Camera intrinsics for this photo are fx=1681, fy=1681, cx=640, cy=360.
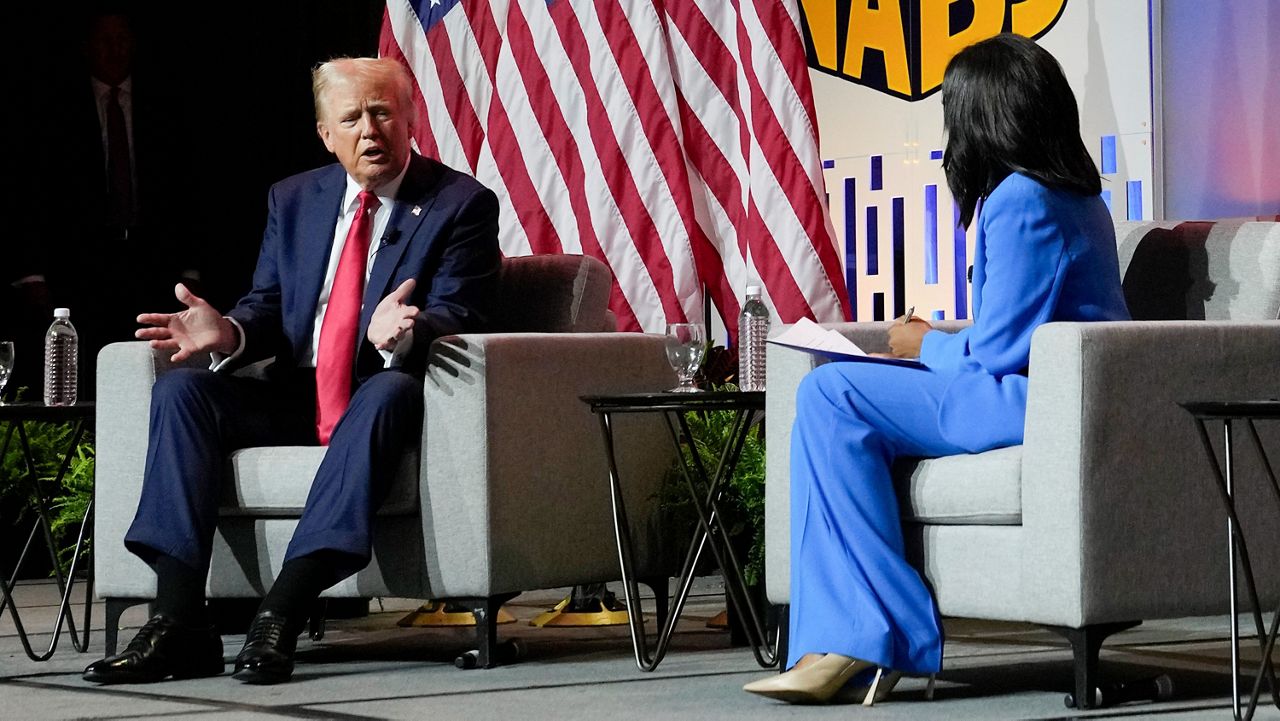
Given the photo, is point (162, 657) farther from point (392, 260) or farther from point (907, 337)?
point (907, 337)

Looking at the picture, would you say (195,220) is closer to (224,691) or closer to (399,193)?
(399,193)

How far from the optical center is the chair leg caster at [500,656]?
129 inches

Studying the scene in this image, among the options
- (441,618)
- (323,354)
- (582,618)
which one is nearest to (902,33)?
(582,618)

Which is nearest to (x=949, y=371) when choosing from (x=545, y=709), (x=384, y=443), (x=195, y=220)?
(x=545, y=709)

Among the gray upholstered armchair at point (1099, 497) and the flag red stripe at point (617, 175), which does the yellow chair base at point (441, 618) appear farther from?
the gray upholstered armchair at point (1099, 497)

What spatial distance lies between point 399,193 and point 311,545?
3.01 ft

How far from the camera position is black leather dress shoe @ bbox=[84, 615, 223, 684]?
3.00m

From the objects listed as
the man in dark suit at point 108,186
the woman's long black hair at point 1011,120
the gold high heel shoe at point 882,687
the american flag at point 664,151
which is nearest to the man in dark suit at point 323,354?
the gold high heel shoe at point 882,687

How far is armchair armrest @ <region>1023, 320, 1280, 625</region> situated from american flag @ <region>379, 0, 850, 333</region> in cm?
239

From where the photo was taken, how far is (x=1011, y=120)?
2770 millimetres

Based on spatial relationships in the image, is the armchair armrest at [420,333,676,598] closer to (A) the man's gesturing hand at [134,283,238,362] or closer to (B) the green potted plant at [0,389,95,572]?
(A) the man's gesturing hand at [134,283,238,362]

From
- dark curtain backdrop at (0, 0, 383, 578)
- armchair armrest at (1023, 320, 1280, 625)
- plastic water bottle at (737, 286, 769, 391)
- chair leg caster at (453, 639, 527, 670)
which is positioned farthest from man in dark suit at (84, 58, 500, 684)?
dark curtain backdrop at (0, 0, 383, 578)

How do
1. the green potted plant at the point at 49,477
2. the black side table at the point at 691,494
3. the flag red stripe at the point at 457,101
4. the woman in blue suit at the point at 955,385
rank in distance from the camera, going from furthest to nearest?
the flag red stripe at the point at 457,101 → the green potted plant at the point at 49,477 → the black side table at the point at 691,494 → the woman in blue suit at the point at 955,385

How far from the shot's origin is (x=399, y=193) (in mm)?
3660
